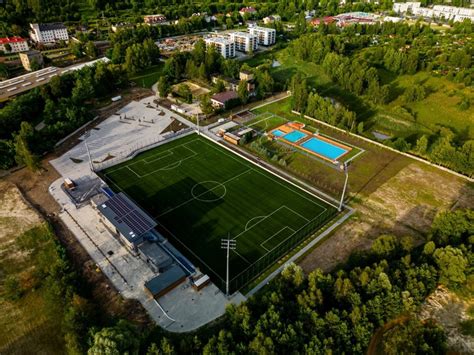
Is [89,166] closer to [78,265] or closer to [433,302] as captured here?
[78,265]

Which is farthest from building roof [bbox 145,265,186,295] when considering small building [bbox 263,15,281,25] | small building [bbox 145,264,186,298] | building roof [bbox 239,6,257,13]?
building roof [bbox 239,6,257,13]

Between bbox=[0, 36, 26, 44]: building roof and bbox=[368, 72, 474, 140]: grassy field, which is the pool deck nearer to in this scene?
bbox=[368, 72, 474, 140]: grassy field

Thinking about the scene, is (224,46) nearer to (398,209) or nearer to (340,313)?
(398,209)

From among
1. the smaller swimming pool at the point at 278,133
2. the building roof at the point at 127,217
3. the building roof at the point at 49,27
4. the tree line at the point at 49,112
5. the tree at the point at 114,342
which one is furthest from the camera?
the building roof at the point at 49,27

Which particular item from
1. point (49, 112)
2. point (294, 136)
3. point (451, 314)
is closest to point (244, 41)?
point (294, 136)

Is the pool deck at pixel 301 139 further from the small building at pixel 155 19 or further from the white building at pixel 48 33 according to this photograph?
the small building at pixel 155 19

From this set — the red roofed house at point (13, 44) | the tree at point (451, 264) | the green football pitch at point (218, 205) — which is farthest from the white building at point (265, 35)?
the tree at point (451, 264)

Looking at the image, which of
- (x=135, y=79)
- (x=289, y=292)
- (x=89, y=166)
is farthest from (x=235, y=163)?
(x=135, y=79)
